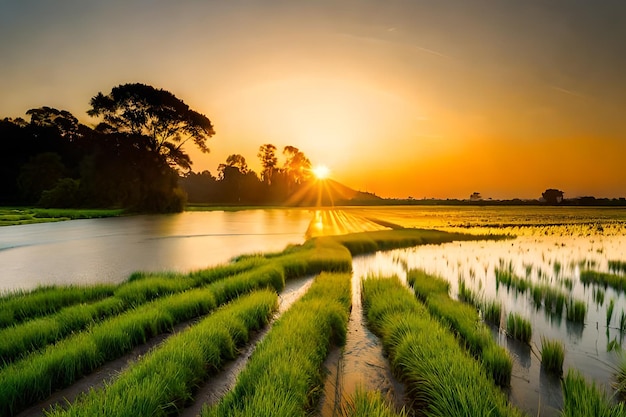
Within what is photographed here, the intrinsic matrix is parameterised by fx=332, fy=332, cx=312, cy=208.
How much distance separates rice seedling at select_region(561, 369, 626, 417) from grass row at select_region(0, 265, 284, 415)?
6.76 m

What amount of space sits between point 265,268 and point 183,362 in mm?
7366

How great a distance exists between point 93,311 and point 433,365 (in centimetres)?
746

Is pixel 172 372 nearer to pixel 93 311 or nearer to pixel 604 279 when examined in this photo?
pixel 93 311

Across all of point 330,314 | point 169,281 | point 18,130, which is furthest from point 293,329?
point 18,130

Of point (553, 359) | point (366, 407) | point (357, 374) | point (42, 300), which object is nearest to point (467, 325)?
point (553, 359)

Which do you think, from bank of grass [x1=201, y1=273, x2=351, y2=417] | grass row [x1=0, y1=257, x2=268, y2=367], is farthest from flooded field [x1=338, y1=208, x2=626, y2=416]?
grass row [x1=0, y1=257, x2=268, y2=367]

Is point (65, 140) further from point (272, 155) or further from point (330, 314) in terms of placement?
point (330, 314)

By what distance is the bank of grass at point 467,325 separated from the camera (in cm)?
519

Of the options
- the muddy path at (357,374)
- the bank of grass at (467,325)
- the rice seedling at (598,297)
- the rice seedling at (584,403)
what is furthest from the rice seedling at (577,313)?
the muddy path at (357,374)

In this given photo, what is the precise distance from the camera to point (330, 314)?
7508 millimetres

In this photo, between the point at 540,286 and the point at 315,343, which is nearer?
the point at 315,343

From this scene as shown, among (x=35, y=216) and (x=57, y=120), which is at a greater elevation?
(x=57, y=120)

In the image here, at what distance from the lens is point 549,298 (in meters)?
9.27

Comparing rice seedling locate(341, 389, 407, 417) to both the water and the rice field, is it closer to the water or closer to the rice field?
the rice field
